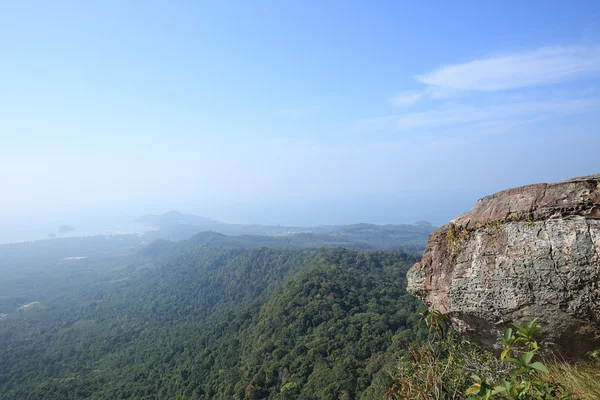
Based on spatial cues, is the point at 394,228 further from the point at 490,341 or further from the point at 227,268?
the point at 490,341

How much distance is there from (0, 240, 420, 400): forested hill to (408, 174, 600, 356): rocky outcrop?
1171cm

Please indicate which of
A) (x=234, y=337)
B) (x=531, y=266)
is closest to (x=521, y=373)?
(x=531, y=266)

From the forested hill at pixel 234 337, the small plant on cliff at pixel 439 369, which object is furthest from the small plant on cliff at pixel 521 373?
the forested hill at pixel 234 337

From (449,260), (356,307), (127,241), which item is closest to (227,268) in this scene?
(356,307)

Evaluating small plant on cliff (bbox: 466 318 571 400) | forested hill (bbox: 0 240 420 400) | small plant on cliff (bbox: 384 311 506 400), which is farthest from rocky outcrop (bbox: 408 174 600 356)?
forested hill (bbox: 0 240 420 400)

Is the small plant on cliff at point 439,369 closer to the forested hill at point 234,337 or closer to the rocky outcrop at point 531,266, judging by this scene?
the rocky outcrop at point 531,266

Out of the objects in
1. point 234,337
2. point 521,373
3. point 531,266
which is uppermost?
point 531,266

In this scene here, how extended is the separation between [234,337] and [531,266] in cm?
3933

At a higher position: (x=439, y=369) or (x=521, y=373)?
(x=521, y=373)

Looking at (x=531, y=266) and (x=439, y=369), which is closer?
(x=531, y=266)

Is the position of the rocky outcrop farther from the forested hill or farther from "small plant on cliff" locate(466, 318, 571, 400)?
the forested hill

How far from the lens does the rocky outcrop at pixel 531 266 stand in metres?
2.90

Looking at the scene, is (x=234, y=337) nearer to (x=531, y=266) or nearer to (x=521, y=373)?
(x=531, y=266)

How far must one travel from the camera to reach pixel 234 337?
125 feet
